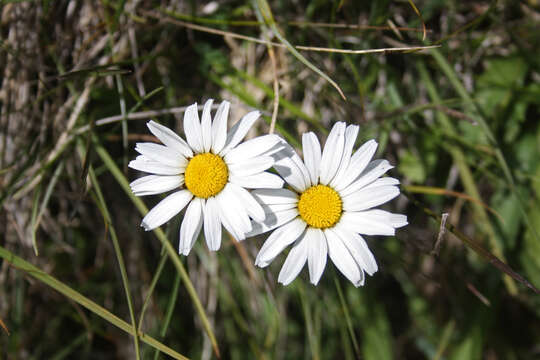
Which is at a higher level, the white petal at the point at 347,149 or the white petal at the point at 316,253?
the white petal at the point at 347,149

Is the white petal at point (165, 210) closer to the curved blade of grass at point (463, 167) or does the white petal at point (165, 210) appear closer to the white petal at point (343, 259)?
the white petal at point (343, 259)

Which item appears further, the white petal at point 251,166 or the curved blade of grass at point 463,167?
the curved blade of grass at point 463,167

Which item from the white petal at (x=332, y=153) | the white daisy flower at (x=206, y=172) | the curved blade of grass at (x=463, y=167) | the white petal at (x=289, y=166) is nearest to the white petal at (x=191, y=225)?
the white daisy flower at (x=206, y=172)

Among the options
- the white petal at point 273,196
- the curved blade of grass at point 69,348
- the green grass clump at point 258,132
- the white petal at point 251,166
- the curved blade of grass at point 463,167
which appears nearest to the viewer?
the white petal at point 251,166

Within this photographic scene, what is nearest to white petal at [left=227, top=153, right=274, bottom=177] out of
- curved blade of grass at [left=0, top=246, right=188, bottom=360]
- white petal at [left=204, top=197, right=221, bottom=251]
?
white petal at [left=204, top=197, right=221, bottom=251]

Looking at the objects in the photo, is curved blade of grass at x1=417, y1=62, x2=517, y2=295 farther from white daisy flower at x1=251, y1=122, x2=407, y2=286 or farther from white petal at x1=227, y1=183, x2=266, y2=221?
white petal at x1=227, y1=183, x2=266, y2=221

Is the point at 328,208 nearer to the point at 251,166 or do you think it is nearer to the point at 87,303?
the point at 251,166

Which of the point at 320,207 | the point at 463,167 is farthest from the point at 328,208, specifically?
the point at 463,167
